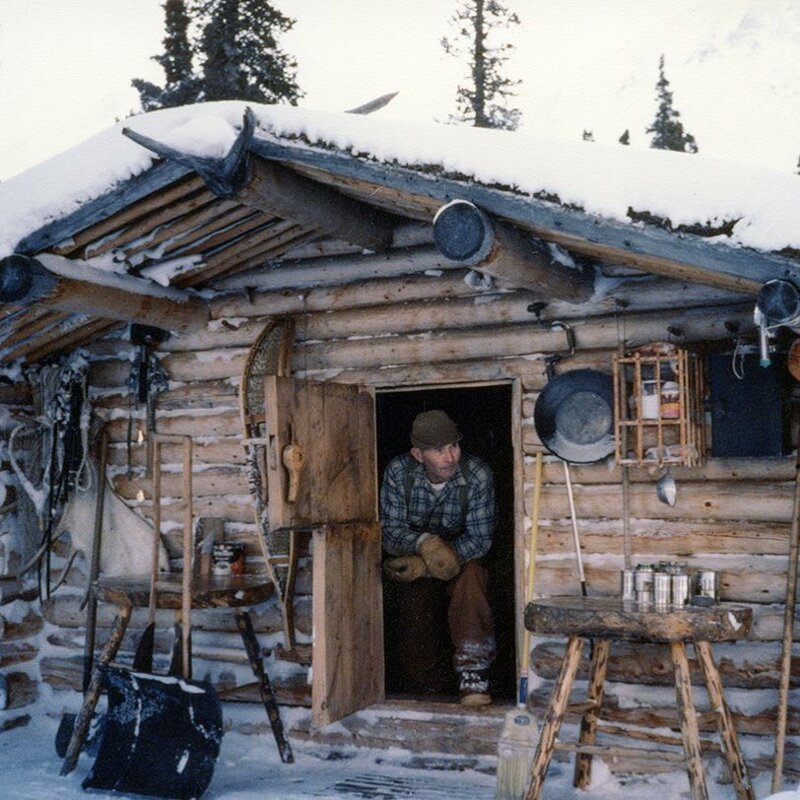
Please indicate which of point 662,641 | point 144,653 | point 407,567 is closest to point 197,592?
point 144,653

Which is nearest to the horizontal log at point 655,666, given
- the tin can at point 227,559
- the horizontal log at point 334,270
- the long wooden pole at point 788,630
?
the long wooden pole at point 788,630

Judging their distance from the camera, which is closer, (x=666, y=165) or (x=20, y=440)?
(x=666, y=165)

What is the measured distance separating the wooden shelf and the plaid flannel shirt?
1.71 m

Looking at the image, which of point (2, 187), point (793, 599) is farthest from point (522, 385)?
point (2, 187)

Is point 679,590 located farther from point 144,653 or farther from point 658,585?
point 144,653

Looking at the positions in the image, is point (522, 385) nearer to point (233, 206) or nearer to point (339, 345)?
point (339, 345)

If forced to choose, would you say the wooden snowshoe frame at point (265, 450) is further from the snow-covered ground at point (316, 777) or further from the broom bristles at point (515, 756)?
the broom bristles at point (515, 756)

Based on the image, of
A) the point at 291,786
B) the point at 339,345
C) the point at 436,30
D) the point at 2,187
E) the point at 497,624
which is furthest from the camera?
the point at 436,30

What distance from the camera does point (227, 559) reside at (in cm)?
634

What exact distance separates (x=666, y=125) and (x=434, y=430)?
1945 centimetres

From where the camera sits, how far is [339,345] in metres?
6.29

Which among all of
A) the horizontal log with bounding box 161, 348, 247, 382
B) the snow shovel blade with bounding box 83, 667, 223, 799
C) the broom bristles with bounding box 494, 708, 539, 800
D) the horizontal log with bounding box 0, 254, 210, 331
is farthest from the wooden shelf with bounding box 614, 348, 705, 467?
the horizontal log with bounding box 0, 254, 210, 331

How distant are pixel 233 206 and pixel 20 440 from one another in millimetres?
2752

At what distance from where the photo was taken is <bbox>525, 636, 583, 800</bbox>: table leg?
4.52m
